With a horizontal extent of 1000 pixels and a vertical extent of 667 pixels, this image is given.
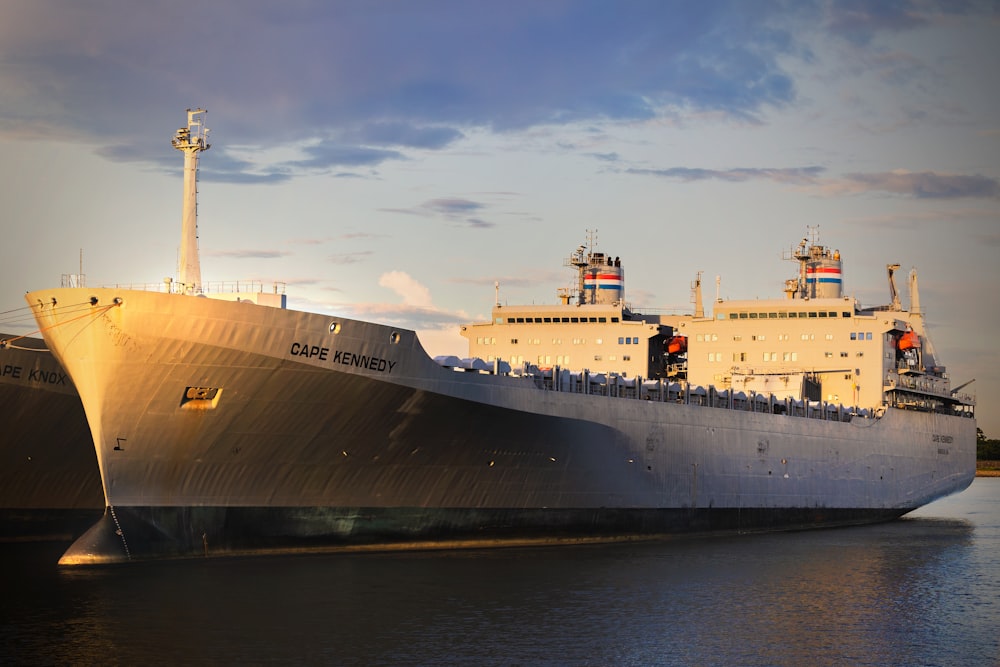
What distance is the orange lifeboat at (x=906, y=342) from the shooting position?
40.5m

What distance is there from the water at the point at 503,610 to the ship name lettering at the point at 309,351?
4.15 metres

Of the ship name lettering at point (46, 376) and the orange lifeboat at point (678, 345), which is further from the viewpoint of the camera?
the orange lifeboat at point (678, 345)

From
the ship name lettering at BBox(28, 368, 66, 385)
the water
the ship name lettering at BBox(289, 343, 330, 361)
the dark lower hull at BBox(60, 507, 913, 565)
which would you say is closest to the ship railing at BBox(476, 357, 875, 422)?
the dark lower hull at BBox(60, 507, 913, 565)

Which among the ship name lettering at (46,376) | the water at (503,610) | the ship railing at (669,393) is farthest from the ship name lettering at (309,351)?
the ship name lettering at (46,376)

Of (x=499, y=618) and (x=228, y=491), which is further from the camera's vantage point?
(x=228, y=491)

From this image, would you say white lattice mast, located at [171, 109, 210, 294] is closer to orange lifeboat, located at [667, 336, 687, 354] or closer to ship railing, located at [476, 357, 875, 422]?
ship railing, located at [476, 357, 875, 422]

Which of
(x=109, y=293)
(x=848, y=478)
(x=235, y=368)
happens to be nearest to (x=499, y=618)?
(x=235, y=368)

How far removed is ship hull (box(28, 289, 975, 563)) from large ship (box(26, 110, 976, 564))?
4 cm

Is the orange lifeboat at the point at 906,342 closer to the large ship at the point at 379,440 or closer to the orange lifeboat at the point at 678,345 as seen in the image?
the large ship at the point at 379,440

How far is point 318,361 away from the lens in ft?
75.6

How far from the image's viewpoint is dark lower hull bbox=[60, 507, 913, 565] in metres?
22.5

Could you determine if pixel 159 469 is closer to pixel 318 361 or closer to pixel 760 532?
pixel 318 361

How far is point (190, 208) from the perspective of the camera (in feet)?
81.6

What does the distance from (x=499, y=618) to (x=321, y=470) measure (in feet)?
21.7
